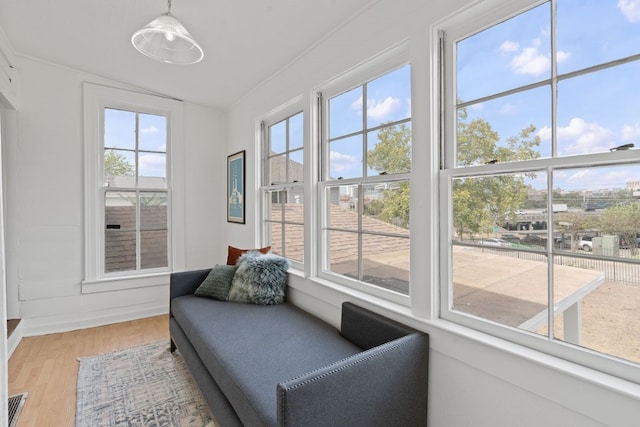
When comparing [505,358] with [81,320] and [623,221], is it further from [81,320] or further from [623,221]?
[81,320]

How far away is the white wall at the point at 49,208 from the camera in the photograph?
285 cm

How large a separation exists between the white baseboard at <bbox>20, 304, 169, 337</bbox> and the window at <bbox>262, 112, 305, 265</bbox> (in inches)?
64.5

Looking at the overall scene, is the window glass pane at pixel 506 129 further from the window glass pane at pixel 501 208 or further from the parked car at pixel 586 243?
the parked car at pixel 586 243

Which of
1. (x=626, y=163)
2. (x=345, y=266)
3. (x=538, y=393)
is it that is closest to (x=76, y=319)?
(x=345, y=266)

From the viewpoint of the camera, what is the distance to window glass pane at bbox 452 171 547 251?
1229 mm

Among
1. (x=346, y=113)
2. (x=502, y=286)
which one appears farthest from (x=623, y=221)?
(x=346, y=113)

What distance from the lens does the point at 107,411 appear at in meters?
1.86

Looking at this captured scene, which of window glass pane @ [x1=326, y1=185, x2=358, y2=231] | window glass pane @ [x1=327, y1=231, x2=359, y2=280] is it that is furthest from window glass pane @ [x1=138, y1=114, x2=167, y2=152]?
window glass pane @ [x1=327, y1=231, x2=359, y2=280]

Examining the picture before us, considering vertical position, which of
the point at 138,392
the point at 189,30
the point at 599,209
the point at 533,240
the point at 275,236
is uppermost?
the point at 189,30

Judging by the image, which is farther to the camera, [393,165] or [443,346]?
[393,165]

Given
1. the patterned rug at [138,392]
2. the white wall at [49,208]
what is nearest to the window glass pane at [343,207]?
the patterned rug at [138,392]

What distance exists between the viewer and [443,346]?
143cm

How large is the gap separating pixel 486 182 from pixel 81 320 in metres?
3.79

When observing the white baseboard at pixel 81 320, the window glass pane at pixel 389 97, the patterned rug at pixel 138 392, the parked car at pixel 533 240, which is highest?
the window glass pane at pixel 389 97
